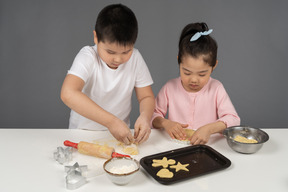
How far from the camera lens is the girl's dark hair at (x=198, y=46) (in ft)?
5.33

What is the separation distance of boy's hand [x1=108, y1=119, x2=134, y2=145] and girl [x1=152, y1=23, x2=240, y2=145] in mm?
243

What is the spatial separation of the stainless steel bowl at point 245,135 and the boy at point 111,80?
0.38m

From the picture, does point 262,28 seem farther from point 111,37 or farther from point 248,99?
point 111,37

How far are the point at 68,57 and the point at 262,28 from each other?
214cm

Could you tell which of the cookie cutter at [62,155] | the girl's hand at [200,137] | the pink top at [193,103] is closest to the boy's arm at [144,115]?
the pink top at [193,103]

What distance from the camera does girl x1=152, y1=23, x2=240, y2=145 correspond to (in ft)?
5.12

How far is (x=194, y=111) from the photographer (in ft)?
6.06

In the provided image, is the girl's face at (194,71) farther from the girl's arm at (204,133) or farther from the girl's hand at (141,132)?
the girl's hand at (141,132)

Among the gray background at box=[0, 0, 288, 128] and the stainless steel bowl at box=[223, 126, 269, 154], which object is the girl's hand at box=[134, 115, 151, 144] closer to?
the stainless steel bowl at box=[223, 126, 269, 154]

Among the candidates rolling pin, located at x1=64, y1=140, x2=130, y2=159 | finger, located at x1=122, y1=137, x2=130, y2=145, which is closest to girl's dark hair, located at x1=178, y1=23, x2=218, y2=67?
finger, located at x1=122, y1=137, x2=130, y2=145

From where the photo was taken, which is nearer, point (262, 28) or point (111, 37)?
point (111, 37)

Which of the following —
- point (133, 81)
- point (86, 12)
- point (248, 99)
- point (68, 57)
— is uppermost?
point (86, 12)

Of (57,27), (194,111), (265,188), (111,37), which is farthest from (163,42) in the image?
(265,188)

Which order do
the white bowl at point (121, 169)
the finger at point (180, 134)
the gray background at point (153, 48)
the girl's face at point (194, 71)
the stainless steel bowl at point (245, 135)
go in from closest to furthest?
the white bowl at point (121, 169), the stainless steel bowl at point (245, 135), the finger at point (180, 134), the girl's face at point (194, 71), the gray background at point (153, 48)
